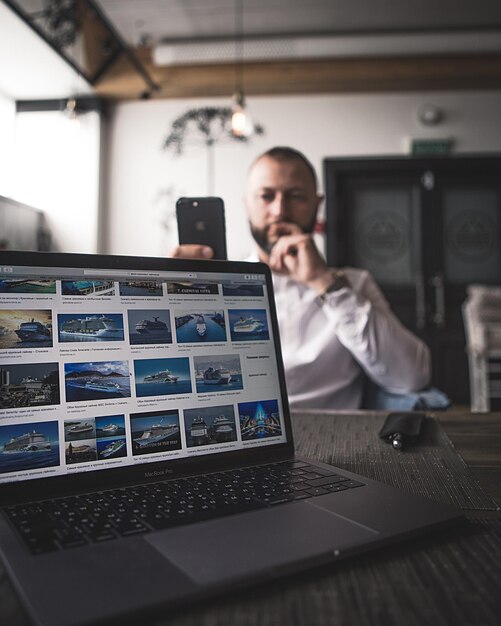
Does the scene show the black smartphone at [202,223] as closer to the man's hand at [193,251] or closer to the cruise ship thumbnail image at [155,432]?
the man's hand at [193,251]

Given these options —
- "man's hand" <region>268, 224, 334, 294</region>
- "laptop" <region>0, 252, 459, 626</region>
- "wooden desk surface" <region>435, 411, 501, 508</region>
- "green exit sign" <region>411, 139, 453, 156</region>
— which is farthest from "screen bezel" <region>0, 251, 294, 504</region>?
"green exit sign" <region>411, 139, 453, 156</region>

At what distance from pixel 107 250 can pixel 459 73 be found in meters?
2.92

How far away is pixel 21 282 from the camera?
0.59 meters

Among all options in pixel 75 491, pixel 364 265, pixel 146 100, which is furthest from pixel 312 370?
pixel 146 100

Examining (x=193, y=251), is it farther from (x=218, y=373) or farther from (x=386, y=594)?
(x=386, y=594)

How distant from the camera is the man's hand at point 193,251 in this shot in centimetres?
97

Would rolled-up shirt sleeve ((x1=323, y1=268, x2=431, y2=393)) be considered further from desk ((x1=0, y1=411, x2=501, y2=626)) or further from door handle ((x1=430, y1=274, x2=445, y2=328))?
door handle ((x1=430, y1=274, x2=445, y2=328))

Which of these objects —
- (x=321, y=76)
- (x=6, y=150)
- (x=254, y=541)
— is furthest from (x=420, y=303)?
(x=254, y=541)

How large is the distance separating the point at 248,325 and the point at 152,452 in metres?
0.22

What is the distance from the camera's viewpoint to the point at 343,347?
1.49 m

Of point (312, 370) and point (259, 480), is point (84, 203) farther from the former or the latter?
point (259, 480)

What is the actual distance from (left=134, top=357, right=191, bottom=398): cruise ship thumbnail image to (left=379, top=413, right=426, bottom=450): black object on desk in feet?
1.12

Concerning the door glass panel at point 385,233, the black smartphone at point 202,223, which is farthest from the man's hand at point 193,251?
the door glass panel at point 385,233

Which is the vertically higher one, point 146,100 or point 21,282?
point 146,100
